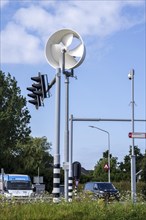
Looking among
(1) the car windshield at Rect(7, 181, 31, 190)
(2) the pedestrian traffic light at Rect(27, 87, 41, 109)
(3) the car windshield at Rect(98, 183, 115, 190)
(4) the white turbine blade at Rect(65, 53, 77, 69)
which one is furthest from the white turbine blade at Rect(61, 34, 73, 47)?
(1) the car windshield at Rect(7, 181, 31, 190)

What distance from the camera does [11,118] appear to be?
56.1 meters

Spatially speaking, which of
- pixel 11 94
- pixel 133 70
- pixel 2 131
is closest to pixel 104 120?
pixel 133 70

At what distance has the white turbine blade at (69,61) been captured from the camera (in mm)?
17984

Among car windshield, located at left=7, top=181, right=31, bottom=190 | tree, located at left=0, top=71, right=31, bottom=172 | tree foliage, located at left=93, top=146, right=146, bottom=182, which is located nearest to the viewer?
car windshield, located at left=7, top=181, right=31, bottom=190

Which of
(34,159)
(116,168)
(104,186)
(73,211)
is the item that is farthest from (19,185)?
(116,168)

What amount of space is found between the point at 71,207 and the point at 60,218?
105cm

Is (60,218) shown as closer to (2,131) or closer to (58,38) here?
(58,38)

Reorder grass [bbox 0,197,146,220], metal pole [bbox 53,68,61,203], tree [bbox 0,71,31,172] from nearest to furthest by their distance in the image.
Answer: grass [bbox 0,197,146,220] < metal pole [bbox 53,68,61,203] < tree [bbox 0,71,31,172]

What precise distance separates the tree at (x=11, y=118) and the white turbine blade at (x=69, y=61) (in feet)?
122

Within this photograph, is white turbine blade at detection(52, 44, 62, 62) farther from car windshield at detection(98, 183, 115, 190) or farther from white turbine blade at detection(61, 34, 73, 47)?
car windshield at detection(98, 183, 115, 190)

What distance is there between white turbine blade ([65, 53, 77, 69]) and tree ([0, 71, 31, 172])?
37.2 meters

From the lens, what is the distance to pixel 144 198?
17656 mm

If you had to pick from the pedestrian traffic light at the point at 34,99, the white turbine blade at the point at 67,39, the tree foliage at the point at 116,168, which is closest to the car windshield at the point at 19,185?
the pedestrian traffic light at the point at 34,99

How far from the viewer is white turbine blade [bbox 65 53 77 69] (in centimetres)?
1798
